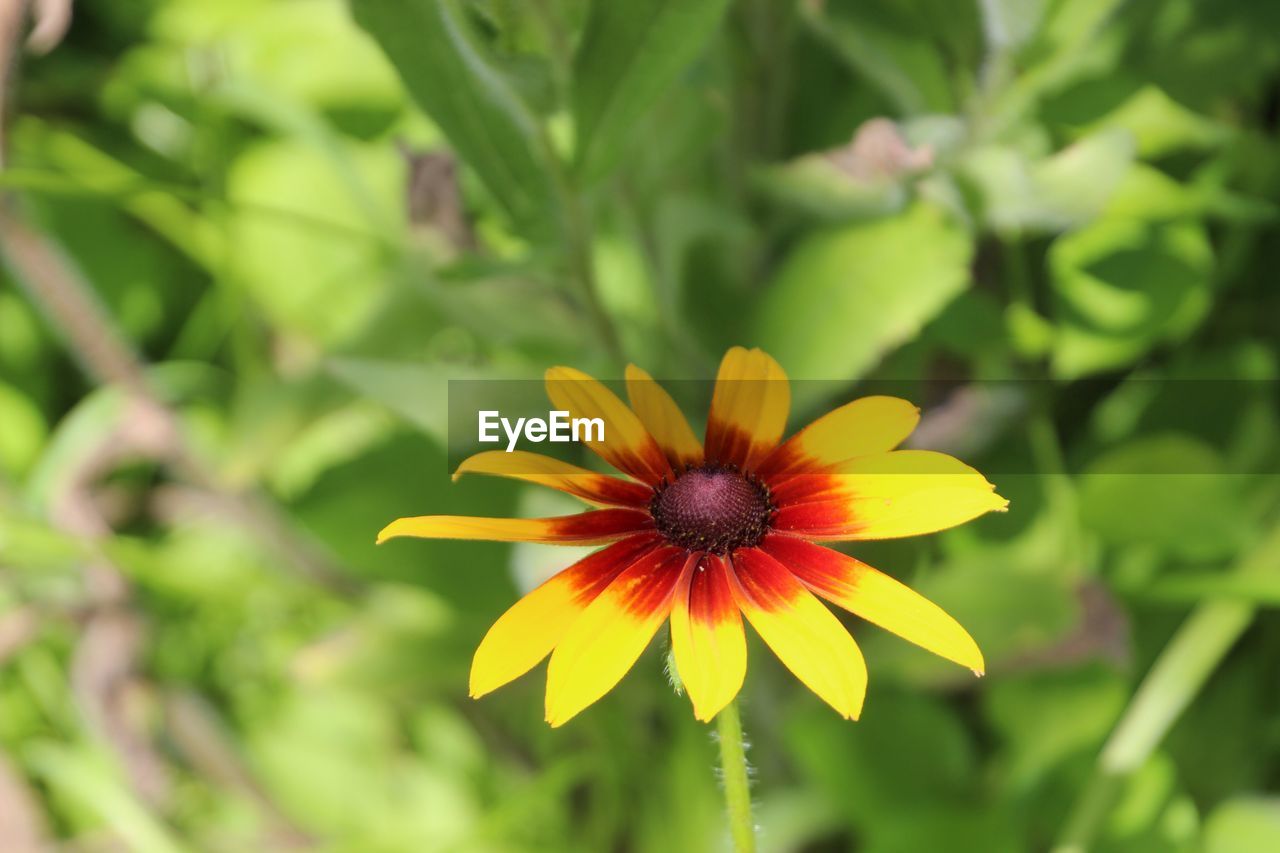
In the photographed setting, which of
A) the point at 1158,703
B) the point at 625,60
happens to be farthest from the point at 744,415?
the point at 1158,703

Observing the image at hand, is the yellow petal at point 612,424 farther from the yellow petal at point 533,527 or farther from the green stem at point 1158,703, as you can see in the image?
the green stem at point 1158,703

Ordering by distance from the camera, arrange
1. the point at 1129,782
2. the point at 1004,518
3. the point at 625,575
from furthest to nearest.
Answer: the point at 1004,518, the point at 1129,782, the point at 625,575

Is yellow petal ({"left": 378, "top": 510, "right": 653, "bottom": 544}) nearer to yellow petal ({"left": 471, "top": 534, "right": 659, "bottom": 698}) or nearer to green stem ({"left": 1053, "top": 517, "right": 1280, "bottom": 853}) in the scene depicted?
yellow petal ({"left": 471, "top": 534, "right": 659, "bottom": 698})

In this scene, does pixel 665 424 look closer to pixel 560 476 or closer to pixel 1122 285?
pixel 560 476

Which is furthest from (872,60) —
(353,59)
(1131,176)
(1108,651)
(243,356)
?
(243,356)

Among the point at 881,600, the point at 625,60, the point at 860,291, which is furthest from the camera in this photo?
the point at 860,291

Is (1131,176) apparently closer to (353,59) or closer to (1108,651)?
(1108,651)

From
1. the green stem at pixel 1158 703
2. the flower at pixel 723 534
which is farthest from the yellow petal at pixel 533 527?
the green stem at pixel 1158 703
